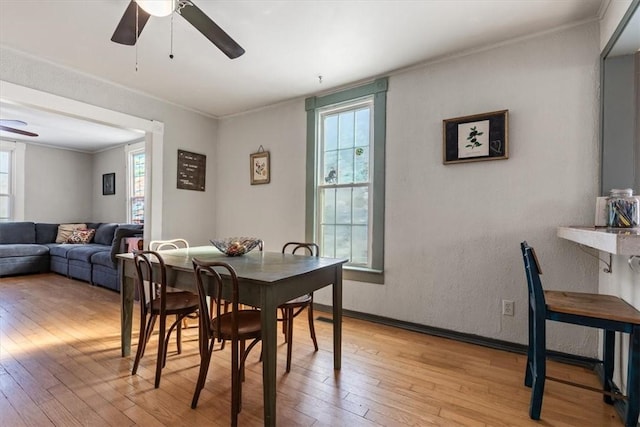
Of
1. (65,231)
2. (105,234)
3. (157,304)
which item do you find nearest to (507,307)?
(157,304)

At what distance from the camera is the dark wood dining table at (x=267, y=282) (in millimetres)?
1497

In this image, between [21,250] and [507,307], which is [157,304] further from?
[21,250]

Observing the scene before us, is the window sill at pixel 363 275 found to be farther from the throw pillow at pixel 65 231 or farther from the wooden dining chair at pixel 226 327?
the throw pillow at pixel 65 231

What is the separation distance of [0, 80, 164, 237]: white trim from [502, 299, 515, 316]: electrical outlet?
140 inches

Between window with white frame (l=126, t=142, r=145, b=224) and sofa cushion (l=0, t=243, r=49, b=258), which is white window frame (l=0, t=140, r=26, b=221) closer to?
sofa cushion (l=0, t=243, r=49, b=258)

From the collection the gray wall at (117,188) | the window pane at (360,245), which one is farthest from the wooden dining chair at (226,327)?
the gray wall at (117,188)

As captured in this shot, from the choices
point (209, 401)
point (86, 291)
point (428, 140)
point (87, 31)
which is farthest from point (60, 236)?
point (428, 140)

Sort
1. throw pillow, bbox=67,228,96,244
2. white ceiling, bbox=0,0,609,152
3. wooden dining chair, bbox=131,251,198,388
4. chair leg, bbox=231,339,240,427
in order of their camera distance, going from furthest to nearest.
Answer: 1. throw pillow, bbox=67,228,96,244
2. white ceiling, bbox=0,0,609,152
3. wooden dining chair, bbox=131,251,198,388
4. chair leg, bbox=231,339,240,427

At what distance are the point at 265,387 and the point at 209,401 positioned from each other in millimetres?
503

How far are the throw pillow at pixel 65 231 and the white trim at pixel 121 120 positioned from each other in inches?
141

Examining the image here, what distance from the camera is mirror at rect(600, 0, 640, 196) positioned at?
195 centimetres

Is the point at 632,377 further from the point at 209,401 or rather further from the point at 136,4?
the point at 136,4

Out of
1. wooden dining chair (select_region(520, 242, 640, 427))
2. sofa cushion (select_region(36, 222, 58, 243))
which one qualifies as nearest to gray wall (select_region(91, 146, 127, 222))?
sofa cushion (select_region(36, 222, 58, 243))

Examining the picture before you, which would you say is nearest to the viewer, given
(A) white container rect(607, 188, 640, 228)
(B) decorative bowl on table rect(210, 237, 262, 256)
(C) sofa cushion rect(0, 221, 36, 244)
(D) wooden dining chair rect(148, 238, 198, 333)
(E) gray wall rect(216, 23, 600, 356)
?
(A) white container rect(607, 188, 640, 228)
